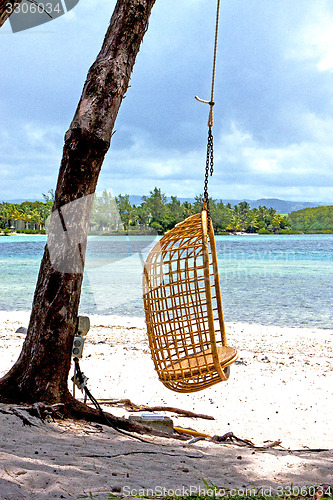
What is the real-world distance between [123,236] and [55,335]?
6462 centimetres

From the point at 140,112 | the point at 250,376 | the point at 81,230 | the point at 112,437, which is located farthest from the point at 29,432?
the point at 140,112

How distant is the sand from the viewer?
1850 millimetres

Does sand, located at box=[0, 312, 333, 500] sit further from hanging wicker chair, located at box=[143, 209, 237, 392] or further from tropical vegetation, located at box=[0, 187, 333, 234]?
tropical vegetation, located at box=[0, 187, 333, 234]

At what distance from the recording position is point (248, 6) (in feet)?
222

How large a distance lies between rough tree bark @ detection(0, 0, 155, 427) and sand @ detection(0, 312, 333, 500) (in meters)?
0.26

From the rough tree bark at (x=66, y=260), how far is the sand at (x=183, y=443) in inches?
10.4

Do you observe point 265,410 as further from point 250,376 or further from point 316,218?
point 316,218

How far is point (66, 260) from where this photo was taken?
272 centimetres

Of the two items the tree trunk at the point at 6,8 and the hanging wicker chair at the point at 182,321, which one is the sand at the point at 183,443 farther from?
the tree trunk at the point at 6,8

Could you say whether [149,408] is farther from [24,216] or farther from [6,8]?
[24,216]

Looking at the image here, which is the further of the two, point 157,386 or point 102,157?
point 157,386

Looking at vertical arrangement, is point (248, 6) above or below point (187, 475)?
above

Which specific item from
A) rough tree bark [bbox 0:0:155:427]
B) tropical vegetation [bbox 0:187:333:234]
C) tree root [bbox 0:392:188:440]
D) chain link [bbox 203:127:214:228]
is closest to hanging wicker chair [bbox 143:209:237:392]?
chain link [bbox 203:127:214:228]

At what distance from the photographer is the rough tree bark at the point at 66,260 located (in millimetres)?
2688
